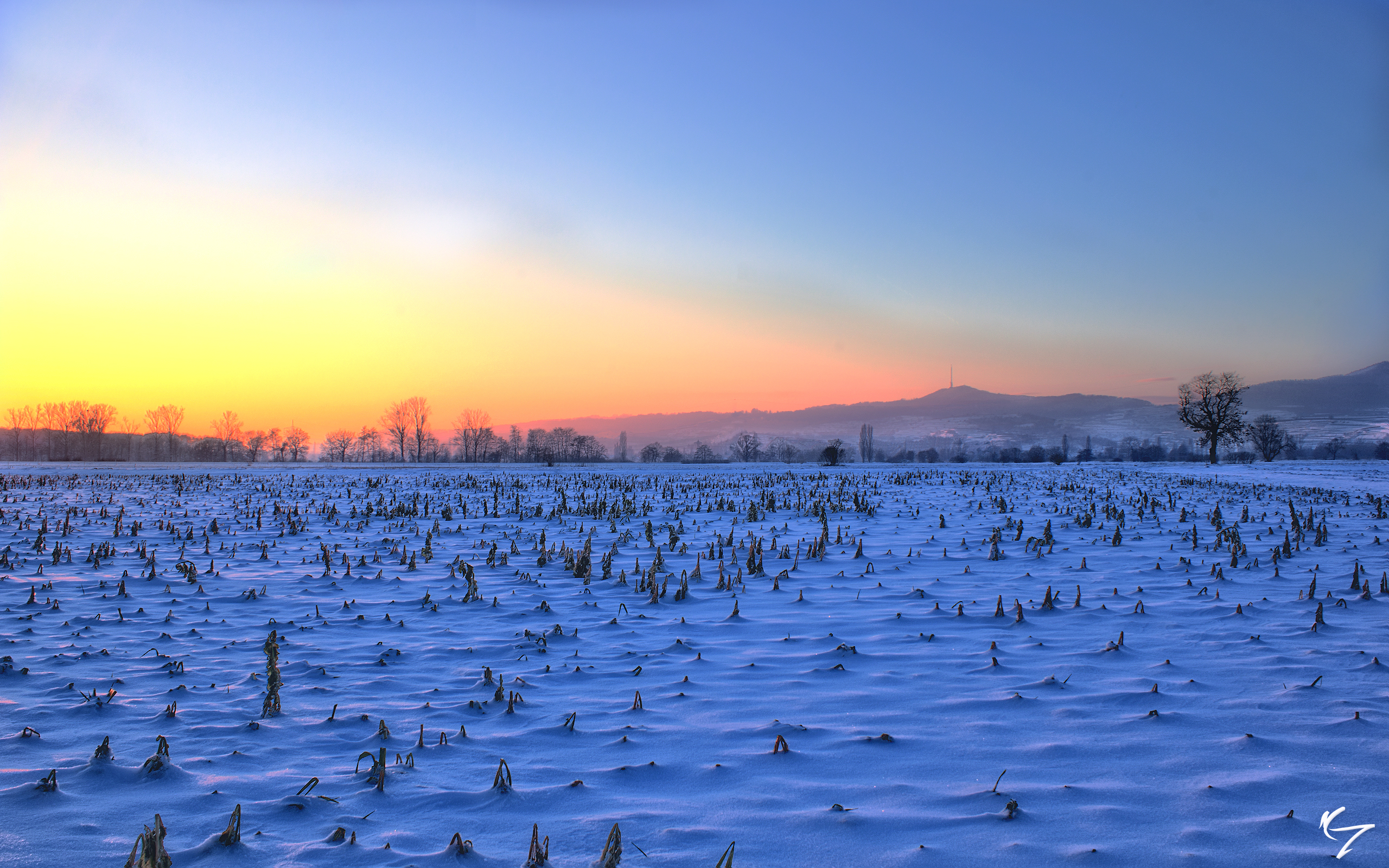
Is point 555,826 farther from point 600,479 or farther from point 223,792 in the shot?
point 600,479

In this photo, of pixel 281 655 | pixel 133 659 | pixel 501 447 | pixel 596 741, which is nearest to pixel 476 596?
pixel 281 655

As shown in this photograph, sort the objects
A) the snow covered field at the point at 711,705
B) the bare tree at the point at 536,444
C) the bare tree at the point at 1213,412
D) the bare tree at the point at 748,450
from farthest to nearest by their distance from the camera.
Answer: the bare tree at the point at 748,450 < the bare tree at the point at 536,444 < the bare tree at the point at 1213,412 < the snow covered field at the point at 711,705

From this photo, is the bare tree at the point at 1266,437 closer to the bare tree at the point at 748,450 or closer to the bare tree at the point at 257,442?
the bare tree at the point at 748,450

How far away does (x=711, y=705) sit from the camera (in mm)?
5508

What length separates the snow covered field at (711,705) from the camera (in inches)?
141

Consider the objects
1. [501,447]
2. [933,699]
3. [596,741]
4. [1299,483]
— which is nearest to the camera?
A: [596,741]

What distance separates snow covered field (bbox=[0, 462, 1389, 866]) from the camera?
3.57m

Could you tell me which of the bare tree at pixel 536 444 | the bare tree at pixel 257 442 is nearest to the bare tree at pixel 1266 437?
the bare tree at pixel 536 444

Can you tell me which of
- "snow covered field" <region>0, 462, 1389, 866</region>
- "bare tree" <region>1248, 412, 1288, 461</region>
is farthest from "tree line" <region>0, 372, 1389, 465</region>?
"snow covered field" <region>0, 462, 1389, 866</region>

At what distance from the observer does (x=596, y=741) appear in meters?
4.84

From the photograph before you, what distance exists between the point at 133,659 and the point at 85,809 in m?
3.64

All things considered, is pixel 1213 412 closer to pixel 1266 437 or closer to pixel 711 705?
pixel 1266 437

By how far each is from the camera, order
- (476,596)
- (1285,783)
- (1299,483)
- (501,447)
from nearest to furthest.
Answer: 1. (1285,783)
2. (476,596)
3. (1299,483)
4. (501,447)

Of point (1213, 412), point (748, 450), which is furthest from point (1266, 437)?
point (748, 450)
